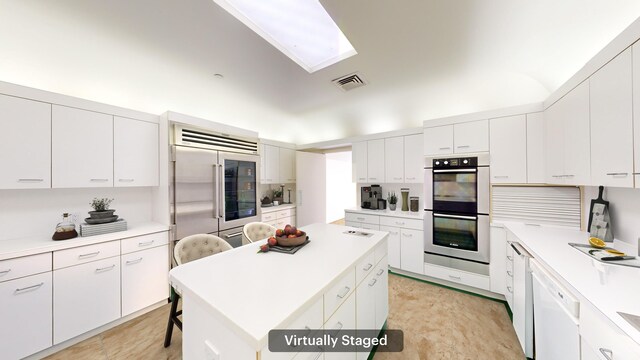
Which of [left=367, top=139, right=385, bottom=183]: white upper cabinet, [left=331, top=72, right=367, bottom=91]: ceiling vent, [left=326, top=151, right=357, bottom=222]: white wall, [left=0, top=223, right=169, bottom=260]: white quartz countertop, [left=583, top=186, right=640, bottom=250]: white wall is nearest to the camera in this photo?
[left=583, top=186, right=640, bottom=250]: white wall

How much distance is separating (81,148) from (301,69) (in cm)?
247

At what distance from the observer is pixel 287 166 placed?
4.47 metres

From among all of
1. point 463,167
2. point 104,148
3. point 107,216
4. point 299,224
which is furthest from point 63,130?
point 463,167

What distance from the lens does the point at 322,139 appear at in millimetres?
4641

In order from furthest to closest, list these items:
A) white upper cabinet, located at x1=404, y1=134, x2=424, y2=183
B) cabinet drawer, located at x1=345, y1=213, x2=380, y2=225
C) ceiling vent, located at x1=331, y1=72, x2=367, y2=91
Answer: cabinet drawer, located at x1=345, y1=213, x2=380, y2=225 < white upper cabinet, located at x1=404, y1=134, x2=424, y2=183 < ceiling vent, located at x1=331, y1=72, x2=367, y2=91

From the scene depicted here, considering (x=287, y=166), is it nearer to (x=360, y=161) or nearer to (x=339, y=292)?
(x=360, y=161)

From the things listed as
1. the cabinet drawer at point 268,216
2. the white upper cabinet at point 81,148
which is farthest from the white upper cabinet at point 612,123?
the white upper cabinet at point 81,148

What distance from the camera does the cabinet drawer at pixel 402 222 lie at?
113 inches

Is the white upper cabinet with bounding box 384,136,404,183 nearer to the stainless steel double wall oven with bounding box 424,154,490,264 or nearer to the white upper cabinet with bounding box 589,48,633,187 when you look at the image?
the stainless steel double wall oven with bounding box 424,154,490,264

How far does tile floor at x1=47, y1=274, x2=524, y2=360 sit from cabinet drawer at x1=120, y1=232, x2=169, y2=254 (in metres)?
0.75

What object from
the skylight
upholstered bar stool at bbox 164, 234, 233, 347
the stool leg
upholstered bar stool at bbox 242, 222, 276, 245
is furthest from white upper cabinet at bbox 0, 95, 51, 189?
the skylight

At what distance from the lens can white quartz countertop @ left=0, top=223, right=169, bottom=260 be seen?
1.58 meters

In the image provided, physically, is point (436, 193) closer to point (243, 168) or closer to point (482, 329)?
point (482, 329)

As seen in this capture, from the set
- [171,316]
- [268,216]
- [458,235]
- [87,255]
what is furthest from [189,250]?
[458,235]
